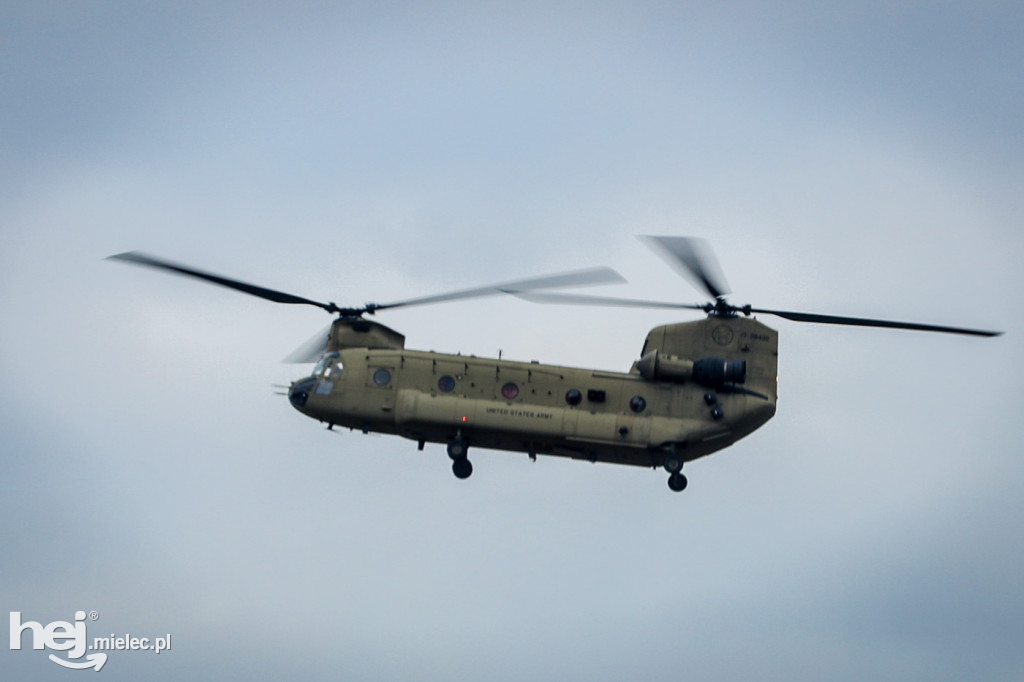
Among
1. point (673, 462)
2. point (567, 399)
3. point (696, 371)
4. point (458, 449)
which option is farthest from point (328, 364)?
point (696, 371)

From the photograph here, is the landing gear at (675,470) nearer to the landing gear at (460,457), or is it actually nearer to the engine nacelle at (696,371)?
the engine nacelle at (696,371)

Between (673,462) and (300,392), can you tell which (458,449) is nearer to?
(300,392)

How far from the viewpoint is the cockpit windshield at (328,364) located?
5203 cm

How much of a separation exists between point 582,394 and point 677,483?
14.6 feet

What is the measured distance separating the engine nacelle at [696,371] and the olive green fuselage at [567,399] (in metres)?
0.05

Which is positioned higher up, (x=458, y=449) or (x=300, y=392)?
(x=300, y=392)

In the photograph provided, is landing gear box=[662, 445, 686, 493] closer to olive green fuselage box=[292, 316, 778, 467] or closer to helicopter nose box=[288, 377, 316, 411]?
olive green fuselage box=[292, 316, 778, 467]

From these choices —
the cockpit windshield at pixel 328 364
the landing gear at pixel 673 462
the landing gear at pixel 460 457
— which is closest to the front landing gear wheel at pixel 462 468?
the landing gear at pixel 460 457

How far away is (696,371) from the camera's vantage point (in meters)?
50.8

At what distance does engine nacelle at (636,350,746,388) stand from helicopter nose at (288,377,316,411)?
11.7 metres

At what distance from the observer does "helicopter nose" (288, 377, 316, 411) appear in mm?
51719

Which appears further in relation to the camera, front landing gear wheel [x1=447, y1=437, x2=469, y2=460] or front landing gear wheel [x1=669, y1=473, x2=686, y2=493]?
front landing gear wheel [x1=447, y1=437, x2=469, y2=460]

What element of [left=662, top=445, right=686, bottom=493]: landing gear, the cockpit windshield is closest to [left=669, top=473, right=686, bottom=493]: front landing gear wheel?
[left=662, top=445, right=686, bottom=493]: landing gear

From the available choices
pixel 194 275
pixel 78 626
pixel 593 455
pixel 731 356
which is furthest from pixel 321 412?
pixel 78 626
